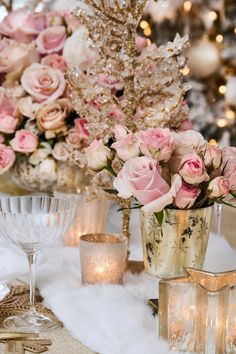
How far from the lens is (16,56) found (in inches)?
60.1

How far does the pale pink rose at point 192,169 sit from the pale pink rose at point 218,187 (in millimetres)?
19

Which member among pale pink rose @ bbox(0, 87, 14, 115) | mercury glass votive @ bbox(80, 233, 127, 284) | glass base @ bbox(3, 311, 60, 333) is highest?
pale pink rose @ bbox(0, 87, 14, 115)

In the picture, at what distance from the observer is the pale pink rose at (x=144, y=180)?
954mm

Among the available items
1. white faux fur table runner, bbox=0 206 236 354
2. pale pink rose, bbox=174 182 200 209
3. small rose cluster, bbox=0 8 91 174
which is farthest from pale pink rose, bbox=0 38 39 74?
pale pink rose, bbox=174 182 200 209

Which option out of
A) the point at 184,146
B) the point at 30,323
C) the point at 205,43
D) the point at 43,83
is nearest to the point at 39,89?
the point at 43,83

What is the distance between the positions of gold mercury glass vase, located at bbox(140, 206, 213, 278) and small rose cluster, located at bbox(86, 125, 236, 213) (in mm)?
19

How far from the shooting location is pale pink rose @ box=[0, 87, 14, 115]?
4.97ft

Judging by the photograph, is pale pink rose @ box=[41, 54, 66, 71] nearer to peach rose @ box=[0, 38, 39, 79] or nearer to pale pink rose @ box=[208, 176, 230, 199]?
peach rose @ box=[0, 38, 39, 79]

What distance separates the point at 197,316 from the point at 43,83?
794mm

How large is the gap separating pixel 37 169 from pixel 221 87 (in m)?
1.21

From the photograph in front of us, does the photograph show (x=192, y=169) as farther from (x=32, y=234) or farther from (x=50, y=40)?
(x=50, y=40)

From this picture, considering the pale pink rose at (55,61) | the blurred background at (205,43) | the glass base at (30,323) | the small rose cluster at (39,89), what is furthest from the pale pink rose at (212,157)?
the blurred background at (205,43)

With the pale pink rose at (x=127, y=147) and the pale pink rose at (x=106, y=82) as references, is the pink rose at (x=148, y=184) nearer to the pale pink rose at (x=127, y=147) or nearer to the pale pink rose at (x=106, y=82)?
the pale pink rose at (x=127, y=147)

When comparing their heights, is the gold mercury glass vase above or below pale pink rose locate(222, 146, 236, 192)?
below
